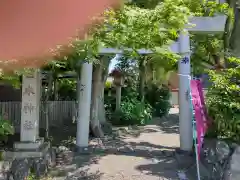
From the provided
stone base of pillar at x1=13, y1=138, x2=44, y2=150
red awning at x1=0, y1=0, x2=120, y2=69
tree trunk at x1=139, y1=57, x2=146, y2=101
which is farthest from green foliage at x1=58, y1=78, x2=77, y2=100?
red awning at x1=0, y1=0, x2=120, y2=69

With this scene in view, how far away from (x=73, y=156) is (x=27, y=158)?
68.9 inches

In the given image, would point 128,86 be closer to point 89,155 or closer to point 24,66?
point 89,155

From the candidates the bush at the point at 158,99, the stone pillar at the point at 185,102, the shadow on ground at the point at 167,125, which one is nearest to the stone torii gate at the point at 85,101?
the stone pillar at the point at 185,102

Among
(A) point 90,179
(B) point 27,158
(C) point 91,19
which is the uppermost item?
(C) point 91,19

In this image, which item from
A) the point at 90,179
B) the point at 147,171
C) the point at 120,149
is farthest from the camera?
the point at 120,149

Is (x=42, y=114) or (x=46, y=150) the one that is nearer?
(x=46, y=150)

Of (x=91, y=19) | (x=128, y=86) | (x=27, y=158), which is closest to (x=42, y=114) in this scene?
(x=27, y=158)

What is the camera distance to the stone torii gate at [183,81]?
25.5ft

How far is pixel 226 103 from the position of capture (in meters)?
5.85

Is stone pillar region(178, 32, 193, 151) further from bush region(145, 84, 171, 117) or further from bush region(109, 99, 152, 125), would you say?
bush region(145, 84, 171, 117)

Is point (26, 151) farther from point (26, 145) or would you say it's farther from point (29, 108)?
point (29, 108)

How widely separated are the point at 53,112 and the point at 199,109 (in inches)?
342

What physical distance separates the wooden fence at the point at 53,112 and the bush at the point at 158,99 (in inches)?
212

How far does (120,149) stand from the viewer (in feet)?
27.7
